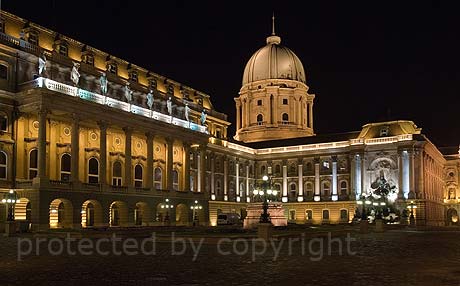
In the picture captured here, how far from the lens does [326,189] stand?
4336 inches

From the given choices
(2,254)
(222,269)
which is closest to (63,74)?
(2,254)

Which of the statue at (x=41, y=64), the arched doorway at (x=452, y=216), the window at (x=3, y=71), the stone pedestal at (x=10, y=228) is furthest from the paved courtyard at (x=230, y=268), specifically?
the arched doorway at (x=452, y=216)

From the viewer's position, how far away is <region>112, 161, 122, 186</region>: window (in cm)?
7319

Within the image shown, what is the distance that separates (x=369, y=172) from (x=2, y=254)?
86.2m

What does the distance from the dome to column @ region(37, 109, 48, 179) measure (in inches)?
3039

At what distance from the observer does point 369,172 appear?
105 metres

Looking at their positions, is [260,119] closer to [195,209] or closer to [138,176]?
[195,209]

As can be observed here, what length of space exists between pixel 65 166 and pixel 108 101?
9.03 metres

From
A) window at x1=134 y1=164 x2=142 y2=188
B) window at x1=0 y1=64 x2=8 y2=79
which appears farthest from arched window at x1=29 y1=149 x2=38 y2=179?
window at x1=134 y1=164 x2=142 y2=188

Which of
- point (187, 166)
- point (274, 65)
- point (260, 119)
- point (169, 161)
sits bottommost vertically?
point (187, 166)

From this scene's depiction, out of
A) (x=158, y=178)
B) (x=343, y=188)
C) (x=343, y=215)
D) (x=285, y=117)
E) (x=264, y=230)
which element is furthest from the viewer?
(x=285, y=117)

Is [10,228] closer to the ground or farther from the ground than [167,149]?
closer to the ground

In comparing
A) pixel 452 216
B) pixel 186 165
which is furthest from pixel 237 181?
pixel 452 216

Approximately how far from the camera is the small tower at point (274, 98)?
127 metres
